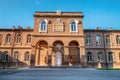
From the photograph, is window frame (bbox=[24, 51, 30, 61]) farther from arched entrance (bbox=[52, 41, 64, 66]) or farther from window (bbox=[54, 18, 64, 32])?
window (bbox=[54, 18, 64, 32])

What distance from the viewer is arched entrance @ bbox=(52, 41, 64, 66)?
25062 mm

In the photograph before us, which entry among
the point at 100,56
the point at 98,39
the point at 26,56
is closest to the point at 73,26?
the point at 98,39

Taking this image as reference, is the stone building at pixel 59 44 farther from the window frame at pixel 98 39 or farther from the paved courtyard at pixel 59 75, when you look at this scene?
the paved courtyard at pixel 59 75

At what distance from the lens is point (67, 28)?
2511 cm

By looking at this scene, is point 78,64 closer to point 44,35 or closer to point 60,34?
point 60,34

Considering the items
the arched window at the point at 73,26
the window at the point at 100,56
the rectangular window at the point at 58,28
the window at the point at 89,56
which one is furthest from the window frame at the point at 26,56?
the window at the point at 100,56

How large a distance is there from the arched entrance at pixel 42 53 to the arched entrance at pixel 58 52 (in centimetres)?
188

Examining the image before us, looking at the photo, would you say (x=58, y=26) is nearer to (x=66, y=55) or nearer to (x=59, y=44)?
(x=59, y=44)

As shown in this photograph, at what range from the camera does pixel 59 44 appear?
25.7m

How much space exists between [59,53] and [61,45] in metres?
1.68

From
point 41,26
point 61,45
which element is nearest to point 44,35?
→ point 41,26

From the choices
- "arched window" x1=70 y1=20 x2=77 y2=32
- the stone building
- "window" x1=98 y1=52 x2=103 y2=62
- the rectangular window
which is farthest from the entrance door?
"window" x1=98 y1=52 x2=103 y2=62

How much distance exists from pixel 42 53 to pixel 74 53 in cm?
660

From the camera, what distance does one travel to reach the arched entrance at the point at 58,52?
82.2ft
